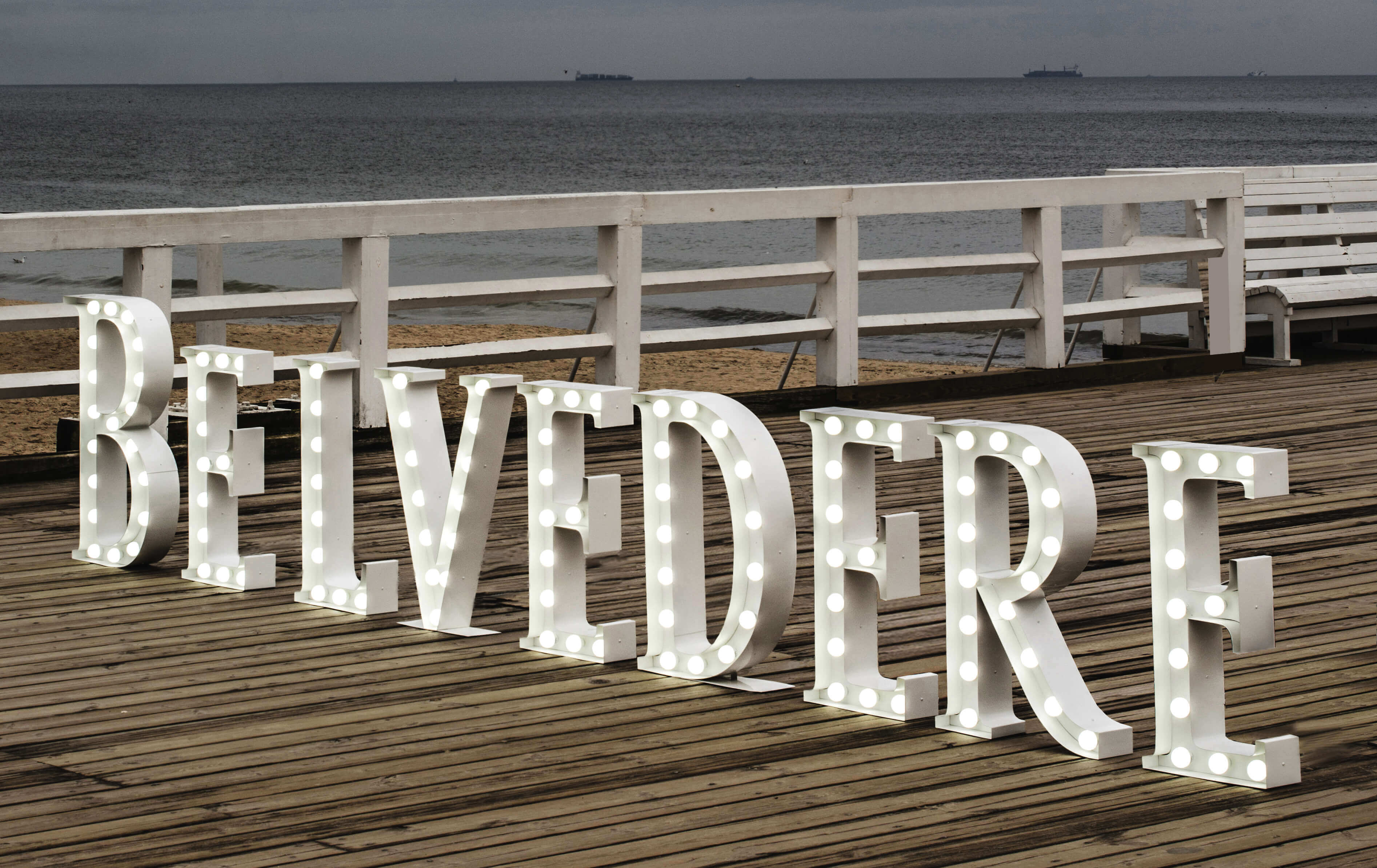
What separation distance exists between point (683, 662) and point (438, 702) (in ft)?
1.92

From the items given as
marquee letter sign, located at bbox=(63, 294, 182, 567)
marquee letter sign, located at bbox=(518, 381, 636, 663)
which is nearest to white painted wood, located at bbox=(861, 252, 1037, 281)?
marquee letter sign, located at bbox=(63, 294, 182, 567)

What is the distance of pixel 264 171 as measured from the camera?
69.5 m

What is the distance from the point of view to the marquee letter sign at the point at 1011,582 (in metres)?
3.63

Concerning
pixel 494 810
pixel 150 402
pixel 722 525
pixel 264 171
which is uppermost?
pixel 264 171

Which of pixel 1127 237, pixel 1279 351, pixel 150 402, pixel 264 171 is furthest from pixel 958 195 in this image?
pixel 264 171

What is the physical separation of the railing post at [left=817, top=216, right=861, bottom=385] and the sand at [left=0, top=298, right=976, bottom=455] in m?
3.46

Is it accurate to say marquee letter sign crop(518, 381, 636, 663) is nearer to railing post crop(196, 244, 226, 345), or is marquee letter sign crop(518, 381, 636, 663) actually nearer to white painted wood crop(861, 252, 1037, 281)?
railing post crop(196, 244, 226, 345)

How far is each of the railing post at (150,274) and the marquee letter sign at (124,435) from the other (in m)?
1.19

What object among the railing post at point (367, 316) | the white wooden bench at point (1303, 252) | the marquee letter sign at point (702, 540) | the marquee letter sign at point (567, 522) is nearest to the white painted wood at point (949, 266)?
the white wooden bench at point (1303, 252)

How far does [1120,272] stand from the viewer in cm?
1052

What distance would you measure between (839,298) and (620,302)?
3.93ft

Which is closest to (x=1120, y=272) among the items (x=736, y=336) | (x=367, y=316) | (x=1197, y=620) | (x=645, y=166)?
(x=736, y=336)

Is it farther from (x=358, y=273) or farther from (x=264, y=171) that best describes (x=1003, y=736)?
(x=264, y=171)

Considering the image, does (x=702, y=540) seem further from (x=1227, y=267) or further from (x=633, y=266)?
(x=1227, y=267)
